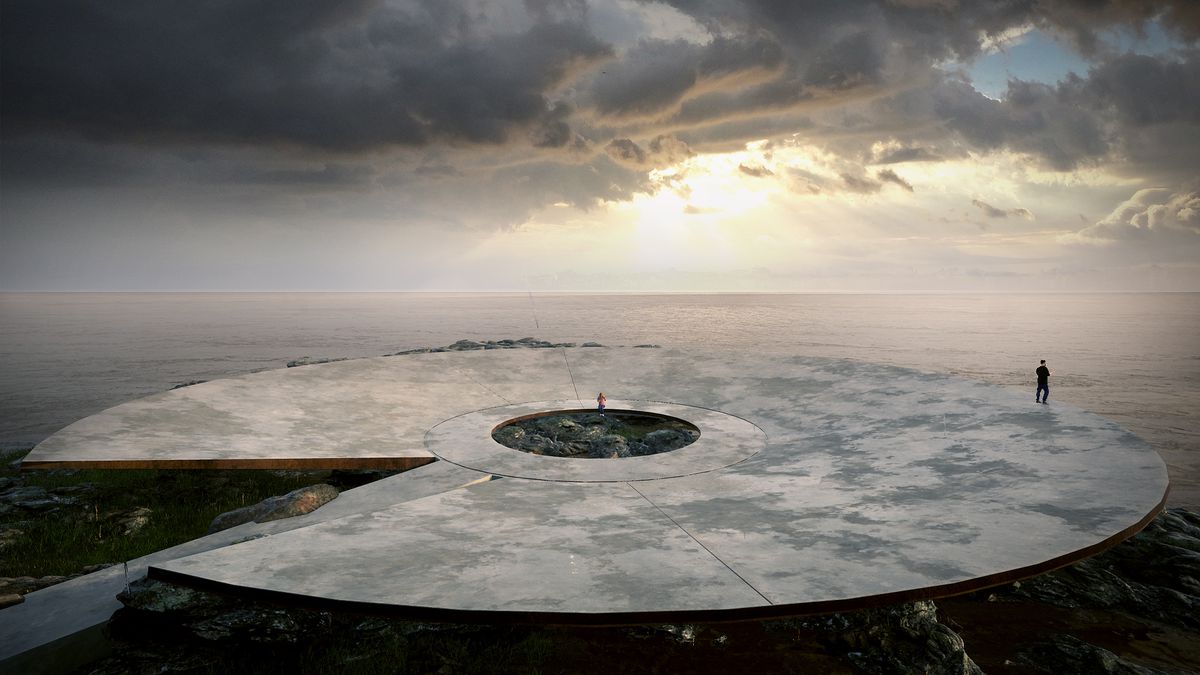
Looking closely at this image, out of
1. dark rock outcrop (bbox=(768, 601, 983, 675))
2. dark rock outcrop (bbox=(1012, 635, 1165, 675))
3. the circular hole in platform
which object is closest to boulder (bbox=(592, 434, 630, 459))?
the circular hole in platform

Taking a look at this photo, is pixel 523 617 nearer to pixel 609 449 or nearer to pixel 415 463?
Answer: pixel 415 463

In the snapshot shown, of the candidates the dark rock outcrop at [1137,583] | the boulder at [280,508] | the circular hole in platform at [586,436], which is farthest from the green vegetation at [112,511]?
the dark rock outcrop at [1137,583]

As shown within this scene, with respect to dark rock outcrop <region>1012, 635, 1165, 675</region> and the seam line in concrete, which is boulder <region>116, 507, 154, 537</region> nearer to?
the seam line in concrete

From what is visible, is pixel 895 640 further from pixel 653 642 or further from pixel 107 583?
pixel 107 583

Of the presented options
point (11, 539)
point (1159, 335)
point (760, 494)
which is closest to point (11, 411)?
point (11, 539)

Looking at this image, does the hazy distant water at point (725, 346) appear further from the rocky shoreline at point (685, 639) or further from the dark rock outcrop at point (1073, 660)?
the dark rock outcrop at point (1073, 660)

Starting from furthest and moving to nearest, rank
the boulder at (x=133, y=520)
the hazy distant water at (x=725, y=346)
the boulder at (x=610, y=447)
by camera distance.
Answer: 1. the hazy distant water at (x=725, y=346)
2. the boulder at (x=610, y=447)
3. the boulder at (x=133, y=520)
